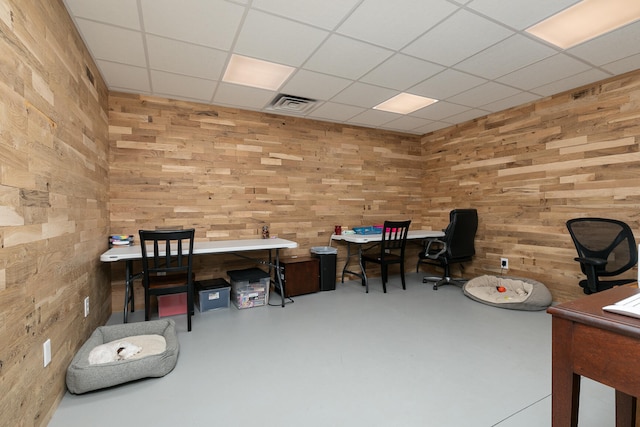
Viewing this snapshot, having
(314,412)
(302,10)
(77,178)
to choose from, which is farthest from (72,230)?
(302,10)

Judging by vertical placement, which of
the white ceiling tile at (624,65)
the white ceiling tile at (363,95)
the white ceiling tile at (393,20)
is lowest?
the white ceiling tile at (363,95)

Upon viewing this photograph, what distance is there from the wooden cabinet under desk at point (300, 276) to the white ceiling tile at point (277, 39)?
2.39 metres

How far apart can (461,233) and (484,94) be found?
5.84 ft

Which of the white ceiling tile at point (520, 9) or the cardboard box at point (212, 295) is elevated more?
the white ceiling tile at point (520, 9)

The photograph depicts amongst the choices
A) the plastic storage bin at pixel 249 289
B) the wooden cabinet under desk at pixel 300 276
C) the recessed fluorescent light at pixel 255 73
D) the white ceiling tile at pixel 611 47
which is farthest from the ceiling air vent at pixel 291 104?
the white ceiling tile at pixel 611 47

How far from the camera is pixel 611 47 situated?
256 centimetres

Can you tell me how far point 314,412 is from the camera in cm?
172

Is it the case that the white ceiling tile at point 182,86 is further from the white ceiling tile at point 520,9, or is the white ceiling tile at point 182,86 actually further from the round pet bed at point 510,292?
the round pet bed at point 510,292

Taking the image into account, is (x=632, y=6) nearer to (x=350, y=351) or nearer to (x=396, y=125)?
(x=396, y=125)

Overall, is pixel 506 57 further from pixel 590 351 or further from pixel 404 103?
pixel 590 351

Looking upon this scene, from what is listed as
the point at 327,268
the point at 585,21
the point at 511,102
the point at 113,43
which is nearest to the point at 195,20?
the point at 113,43

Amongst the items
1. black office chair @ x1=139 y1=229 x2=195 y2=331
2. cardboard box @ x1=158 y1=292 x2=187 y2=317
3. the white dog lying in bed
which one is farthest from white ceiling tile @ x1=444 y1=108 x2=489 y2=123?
the white dog lying in bed

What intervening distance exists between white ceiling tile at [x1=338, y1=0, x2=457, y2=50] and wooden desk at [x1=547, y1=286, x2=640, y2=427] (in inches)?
78.4

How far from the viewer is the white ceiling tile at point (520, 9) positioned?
2023mm
